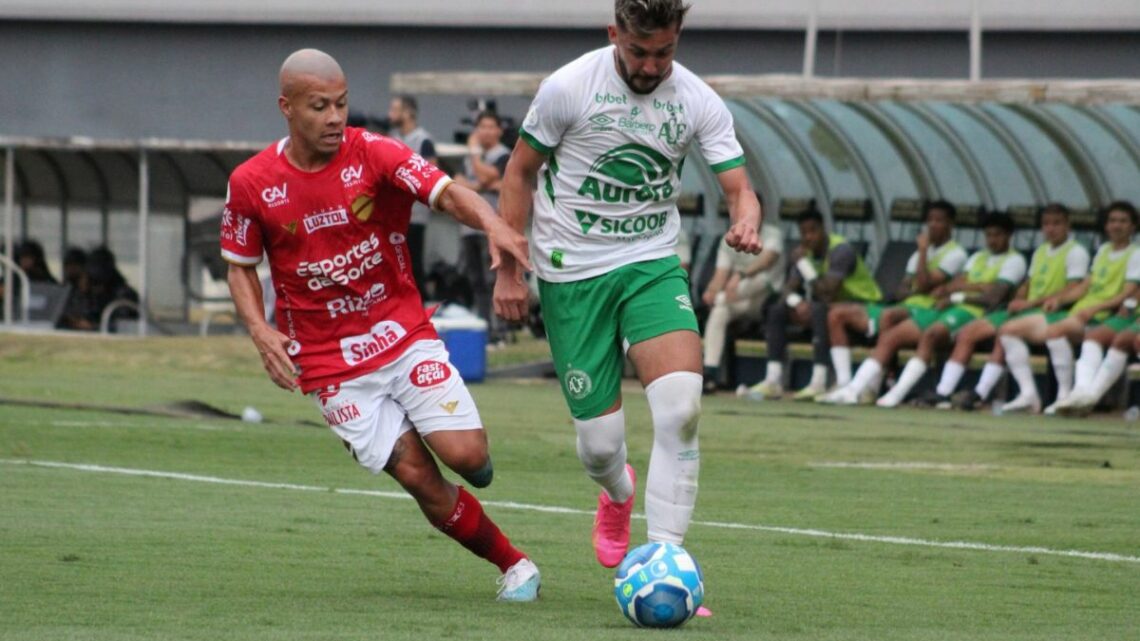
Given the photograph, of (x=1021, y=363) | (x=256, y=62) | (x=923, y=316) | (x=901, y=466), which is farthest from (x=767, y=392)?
(x=256, y=62)

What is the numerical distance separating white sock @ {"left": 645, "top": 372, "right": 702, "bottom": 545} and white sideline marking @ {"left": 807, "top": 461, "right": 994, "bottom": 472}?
6.19 m

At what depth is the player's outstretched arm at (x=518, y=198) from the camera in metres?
7.77

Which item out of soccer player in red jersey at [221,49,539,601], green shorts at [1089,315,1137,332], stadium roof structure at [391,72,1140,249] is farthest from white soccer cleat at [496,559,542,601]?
stadium roof structure at [391,72,1140,249]

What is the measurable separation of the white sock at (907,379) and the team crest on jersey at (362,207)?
41.4 ft

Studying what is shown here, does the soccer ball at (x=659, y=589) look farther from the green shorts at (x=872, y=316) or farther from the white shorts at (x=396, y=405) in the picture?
the green shorts at (x=872, y=316)

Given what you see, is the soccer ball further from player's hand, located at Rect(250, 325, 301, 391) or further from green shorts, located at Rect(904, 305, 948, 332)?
green shorts, located at Rect(904, 305, 948, 332)

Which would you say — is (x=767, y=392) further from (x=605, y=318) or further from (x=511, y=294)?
(x=511, y=294)

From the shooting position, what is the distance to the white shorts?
25.8 ft

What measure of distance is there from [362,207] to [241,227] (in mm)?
463

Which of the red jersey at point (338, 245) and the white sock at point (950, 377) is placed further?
the white sock at point (950, 377)

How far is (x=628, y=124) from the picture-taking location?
307 inches

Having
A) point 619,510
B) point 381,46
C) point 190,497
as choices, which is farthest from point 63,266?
point 619,510

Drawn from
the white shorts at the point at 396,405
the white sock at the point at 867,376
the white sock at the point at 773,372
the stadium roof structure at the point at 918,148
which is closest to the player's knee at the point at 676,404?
the white shorts at the point at 396,405

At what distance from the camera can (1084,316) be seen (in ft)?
62.6
